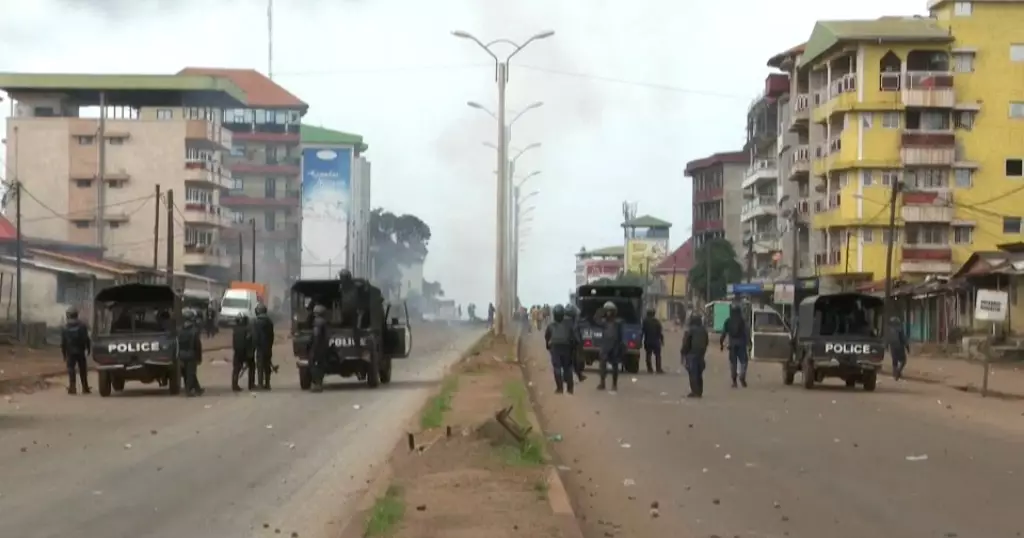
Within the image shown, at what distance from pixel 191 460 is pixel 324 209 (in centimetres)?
13583

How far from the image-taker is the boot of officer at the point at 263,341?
32875 millimetres

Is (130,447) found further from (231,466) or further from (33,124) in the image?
(33,124)

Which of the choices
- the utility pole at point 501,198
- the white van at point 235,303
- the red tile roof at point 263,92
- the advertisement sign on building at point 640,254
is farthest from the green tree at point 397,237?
the utility pole at point 501,198

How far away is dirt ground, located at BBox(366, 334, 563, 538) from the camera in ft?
37.6

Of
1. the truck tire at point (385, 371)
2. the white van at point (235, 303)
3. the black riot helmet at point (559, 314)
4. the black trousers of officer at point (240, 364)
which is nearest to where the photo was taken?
the black riot helmet at point (559, 314)

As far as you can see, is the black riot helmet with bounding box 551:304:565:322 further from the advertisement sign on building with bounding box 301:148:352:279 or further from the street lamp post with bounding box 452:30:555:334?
the advertisement sign on building with bounding box 301:148:352:279

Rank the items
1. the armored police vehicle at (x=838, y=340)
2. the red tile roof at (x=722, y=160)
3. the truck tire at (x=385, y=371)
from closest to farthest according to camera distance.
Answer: the armored police vehicle at (x=838, y=340) < the truck tire at (x=385, y=371) < the red tile roof at (x=722, y=160)

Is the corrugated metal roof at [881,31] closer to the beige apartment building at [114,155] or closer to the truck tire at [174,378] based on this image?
the beige apartment building at [114,155]

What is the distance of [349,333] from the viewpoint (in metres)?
33.5

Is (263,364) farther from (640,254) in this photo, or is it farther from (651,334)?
(640,254)

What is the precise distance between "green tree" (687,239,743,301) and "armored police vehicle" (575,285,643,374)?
7042 cm

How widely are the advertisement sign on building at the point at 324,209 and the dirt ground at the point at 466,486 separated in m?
128

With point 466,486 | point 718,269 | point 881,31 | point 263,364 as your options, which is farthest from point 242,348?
point 718,269

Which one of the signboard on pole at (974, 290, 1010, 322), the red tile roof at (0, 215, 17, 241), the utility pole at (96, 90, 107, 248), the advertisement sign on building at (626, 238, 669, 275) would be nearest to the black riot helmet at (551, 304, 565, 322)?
the signboard on pole at (974, 290, 1010, 322)
